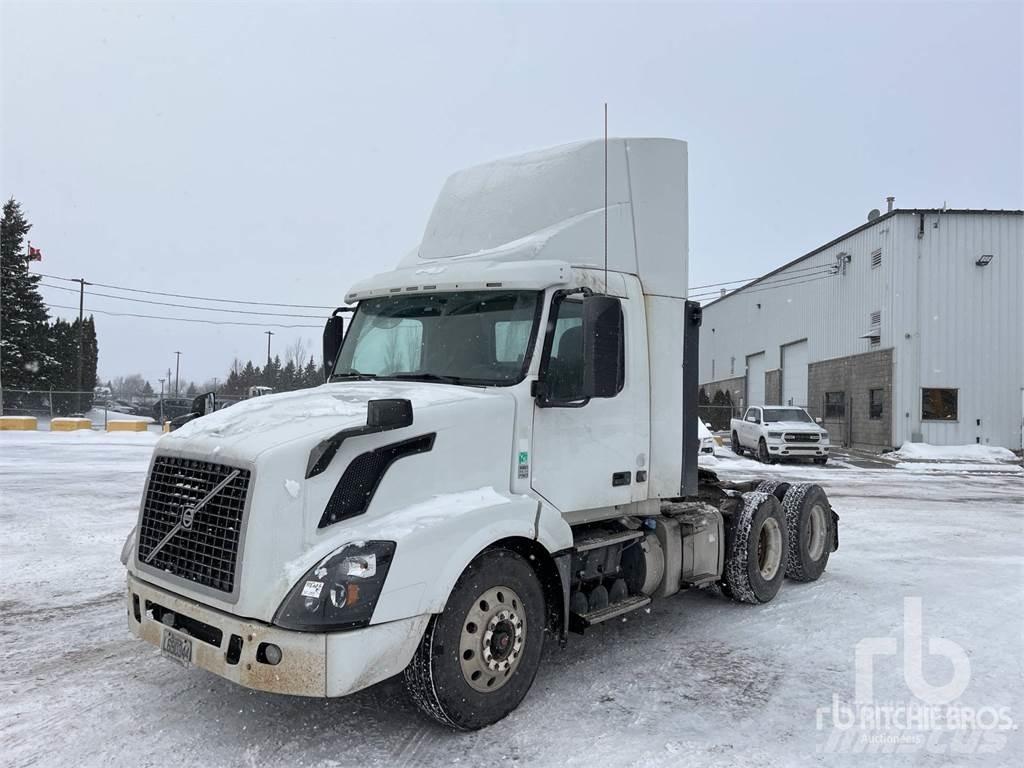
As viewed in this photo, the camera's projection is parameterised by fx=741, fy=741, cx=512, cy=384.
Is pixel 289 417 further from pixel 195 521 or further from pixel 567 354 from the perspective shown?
pixel 567 354

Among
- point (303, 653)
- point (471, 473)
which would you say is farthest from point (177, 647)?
point (471, 473)

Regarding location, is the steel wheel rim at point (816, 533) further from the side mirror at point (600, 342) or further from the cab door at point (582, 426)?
the side mirror at point (600, 342)

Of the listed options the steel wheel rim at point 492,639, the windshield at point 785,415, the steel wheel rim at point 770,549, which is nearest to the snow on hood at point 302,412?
the steel wheel rim at point 492,639

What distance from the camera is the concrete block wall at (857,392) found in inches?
1096

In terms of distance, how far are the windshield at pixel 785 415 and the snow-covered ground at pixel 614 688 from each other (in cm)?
1603

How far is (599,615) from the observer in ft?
15.9

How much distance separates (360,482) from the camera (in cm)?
373

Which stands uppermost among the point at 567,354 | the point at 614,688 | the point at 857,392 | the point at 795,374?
the point at 795,374

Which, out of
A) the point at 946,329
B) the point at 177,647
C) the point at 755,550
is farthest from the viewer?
the point at 946,329

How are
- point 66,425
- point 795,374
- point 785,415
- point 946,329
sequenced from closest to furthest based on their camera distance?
point 785,415, point 946,329, point 66,425, point 795,374

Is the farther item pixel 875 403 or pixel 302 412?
pixel 875 403

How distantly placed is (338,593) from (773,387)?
38193 mm

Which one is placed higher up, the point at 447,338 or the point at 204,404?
the point at 447,338

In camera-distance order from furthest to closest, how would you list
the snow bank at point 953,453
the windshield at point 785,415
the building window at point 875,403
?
the building window at point 875,403, the snow bank at point 953,453, the windshield at point 785,415
